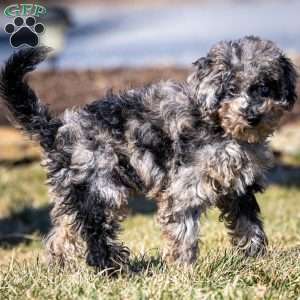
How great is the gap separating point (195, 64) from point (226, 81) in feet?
1.24

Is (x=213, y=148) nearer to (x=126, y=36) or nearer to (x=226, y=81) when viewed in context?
(x=226, y=81)

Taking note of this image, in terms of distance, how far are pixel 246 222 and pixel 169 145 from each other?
2.94 feet

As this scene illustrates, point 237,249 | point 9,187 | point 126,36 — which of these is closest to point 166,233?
point 237,249

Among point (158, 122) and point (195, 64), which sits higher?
point (195, 64)

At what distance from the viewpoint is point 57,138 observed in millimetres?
6316

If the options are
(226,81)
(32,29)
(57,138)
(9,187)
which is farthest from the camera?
(9,187)

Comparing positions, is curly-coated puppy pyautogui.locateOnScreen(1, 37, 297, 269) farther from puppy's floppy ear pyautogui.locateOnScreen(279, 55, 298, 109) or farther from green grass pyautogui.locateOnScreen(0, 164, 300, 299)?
green grass pyautogui.locateOnScreen(0, 164, 300, 299)

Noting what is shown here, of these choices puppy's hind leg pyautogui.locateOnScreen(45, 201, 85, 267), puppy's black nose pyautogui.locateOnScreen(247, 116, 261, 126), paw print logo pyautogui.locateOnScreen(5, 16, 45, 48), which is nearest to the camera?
puppy's black nose pyautogui.locateOnScreen(247, 116, 261, 126)

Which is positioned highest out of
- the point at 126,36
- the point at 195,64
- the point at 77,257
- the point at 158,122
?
the point at 195,64

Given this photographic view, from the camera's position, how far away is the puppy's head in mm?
5848

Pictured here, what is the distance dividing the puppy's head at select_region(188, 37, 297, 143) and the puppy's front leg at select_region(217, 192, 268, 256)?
629 mm

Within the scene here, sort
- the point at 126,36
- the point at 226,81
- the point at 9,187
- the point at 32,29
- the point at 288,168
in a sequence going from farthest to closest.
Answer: the point at 126,36, the point at 288,168, the point at 9,187, the point at 32,29, the point at 226,81

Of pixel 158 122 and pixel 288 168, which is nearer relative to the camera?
pixel 158 122

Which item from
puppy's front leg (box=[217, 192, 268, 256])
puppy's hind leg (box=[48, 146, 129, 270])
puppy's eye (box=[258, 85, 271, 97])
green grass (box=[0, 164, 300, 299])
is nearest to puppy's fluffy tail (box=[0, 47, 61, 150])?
puppy's hind leg (box=[48, 146, 129, 270])
